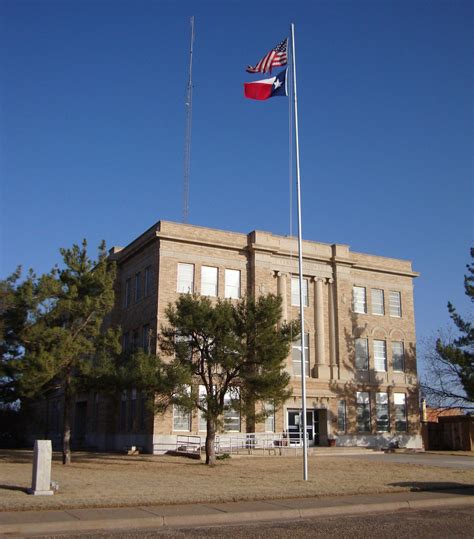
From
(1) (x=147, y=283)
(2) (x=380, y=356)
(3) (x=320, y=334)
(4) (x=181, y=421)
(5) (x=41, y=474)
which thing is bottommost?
(5) (x=41, y=474)

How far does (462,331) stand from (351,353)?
740 centimetres

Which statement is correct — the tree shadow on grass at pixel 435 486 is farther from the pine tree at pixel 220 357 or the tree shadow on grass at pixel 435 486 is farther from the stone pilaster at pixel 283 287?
the stone pilaster at pixel 283 287

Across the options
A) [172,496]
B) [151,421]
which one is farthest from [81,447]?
[172,496]

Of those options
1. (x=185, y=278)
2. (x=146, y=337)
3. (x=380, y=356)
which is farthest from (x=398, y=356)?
(x=146, y=337)

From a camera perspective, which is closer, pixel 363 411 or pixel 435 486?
pixel 435 486

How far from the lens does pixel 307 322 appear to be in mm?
41625

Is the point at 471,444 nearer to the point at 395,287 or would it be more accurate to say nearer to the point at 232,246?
the point at 395,287

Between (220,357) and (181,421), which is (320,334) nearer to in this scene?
(181,421)

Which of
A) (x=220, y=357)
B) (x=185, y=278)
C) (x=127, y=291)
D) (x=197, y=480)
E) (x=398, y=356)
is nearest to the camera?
(x=197, y=480)

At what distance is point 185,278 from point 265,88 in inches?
662

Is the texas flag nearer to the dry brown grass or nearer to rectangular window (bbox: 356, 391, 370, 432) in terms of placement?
the dry brown grass

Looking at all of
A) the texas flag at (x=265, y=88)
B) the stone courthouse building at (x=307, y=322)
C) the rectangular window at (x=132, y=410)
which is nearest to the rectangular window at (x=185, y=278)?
the stone courthouse building at (x=307, y=322)

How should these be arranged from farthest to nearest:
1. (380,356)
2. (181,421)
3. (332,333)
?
(380,356), (332,333), (181,421)

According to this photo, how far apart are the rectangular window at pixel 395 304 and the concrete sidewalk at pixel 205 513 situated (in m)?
30.1
